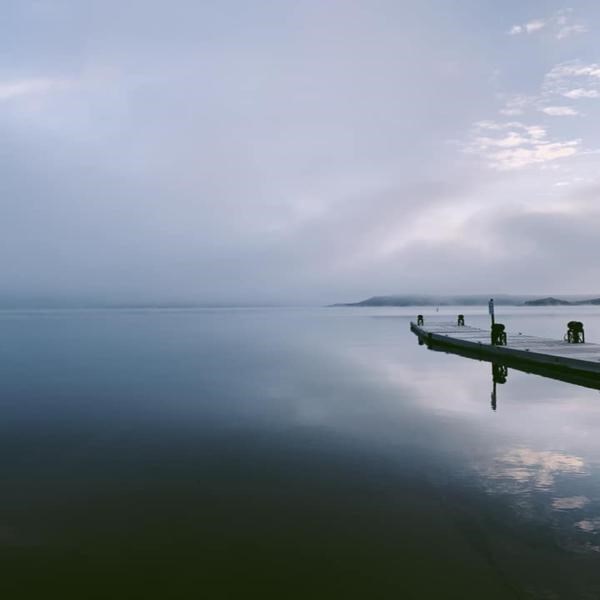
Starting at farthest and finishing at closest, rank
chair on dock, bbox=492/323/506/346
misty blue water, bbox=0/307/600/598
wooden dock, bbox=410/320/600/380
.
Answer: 1. chair on dock, bbox=492/323/506/346
2. wooden dock, bbox=410/320/600/380
3. misty blue water, bbox=0/307/600/598

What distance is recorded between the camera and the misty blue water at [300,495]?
8.67 m

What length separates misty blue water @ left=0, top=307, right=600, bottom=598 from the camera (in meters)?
8.67

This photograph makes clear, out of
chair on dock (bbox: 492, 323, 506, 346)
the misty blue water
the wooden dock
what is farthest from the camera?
chair on dock (bbox: 492, 323, 506, 346)

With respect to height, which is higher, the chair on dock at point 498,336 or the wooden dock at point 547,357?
the chair on dock at point 498,336

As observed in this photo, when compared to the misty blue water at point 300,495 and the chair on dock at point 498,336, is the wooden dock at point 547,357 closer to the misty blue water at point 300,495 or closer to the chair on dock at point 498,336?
the chair on dock at point 498,336

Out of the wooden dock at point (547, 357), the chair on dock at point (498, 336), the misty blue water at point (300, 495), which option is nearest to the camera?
the misty blue water at point (300, 495)

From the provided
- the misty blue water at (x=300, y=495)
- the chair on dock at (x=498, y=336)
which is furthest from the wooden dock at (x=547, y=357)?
the misty blue water at (x=300, y=495)

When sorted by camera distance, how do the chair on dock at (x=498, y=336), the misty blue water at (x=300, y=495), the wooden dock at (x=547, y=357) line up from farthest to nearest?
1. the chair on dock at (x=498, y=336)
2. the wooden dock at (x=547, y=357)
3. the misty blue water at (x=300, y=495)

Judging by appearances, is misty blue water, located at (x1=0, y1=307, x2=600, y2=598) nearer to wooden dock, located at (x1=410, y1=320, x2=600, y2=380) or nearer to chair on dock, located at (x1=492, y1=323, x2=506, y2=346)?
wooden dock, located at (x1=410, y1=320, x2=600, y2=380)

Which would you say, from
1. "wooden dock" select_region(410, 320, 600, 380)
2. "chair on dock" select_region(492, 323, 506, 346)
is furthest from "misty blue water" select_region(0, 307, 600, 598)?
"chair on dock" select_region(492, 323, 506, 346)

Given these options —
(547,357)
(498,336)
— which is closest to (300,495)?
(547,357)

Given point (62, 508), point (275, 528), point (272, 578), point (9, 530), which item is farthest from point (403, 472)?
point (9, 530)

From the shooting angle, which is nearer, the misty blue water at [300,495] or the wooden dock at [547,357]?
the misty blue water at [300,495]

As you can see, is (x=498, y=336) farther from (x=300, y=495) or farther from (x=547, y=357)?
(x=300, y=495)
